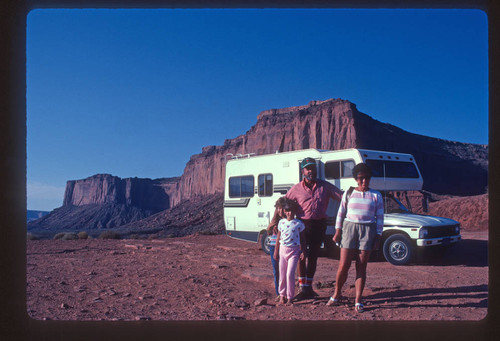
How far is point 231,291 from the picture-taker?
20.6ft

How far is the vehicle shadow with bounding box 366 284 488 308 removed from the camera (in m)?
5.02

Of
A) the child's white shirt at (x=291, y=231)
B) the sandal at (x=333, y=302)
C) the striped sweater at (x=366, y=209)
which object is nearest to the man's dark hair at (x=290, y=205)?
the child's white shirt at (x=291, y=231)

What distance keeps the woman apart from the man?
51 centimetres

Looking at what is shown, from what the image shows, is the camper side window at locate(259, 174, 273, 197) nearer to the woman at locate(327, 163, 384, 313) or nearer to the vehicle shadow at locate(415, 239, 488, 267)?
the vehicle shadow at locate(415, 239, 488, 267)

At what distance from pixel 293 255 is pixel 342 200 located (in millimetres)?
949

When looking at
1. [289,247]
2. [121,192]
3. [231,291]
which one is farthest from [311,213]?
[121,192]

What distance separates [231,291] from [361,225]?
249cm

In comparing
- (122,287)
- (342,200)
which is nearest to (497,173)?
(342,200)

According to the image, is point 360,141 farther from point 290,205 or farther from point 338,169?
point 290,205

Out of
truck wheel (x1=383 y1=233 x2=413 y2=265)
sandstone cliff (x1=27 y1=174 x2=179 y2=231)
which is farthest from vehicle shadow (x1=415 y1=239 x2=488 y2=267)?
sandstone cliff (x1=27 y1=174 x2=179 y2=231)

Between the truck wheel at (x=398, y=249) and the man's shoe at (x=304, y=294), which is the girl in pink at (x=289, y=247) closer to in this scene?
the man's shoe at (x=304, y=294)

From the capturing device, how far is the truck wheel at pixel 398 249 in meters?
8.57

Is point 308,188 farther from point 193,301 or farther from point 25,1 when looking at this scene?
point 25,1

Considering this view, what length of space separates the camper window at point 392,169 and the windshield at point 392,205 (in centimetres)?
51
